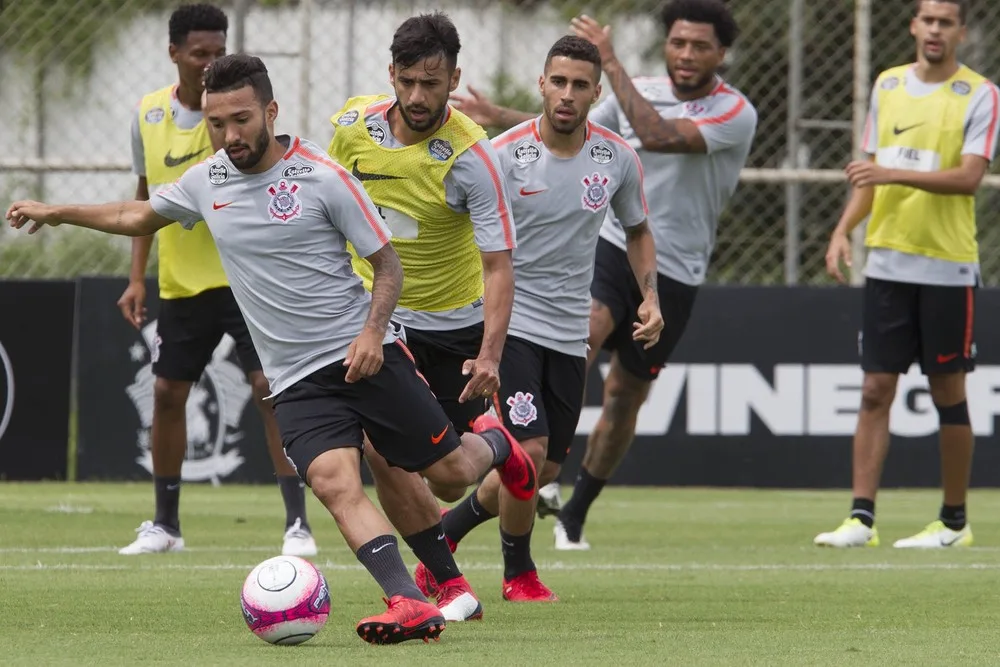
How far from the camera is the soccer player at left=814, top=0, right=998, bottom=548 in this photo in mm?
8914

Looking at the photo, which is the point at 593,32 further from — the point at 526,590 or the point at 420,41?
the point at 526,590

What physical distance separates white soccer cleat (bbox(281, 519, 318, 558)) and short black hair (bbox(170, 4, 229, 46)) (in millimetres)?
2225

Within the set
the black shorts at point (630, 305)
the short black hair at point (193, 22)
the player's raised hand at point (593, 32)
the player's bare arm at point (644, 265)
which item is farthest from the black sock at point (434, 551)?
the short black hair at point (193, 22)

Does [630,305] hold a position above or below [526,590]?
above

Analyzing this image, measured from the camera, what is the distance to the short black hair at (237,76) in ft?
18.5

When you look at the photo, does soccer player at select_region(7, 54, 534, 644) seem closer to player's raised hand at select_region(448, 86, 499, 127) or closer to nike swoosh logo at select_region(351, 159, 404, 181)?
nike swoosh logo at select_region(351, 159, 404, 181)

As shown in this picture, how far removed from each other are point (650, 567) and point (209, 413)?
438cm

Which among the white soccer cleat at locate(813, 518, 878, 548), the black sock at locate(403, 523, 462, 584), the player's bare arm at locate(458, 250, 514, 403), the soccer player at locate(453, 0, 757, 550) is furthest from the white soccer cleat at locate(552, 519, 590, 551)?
the player's bare arm at locate(458, 250, 514, 403)

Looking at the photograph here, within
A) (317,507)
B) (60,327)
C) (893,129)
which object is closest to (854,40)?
(893,129)

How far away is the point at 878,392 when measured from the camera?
9109 mm

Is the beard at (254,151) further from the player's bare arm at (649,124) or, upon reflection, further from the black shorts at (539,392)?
the player's bare arm at (649,124)

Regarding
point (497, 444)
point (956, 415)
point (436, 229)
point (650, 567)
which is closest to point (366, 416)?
point (497, 444)

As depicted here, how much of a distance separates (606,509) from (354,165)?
15.2 ft

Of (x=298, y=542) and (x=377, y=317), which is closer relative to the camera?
(x=377, y=317)
